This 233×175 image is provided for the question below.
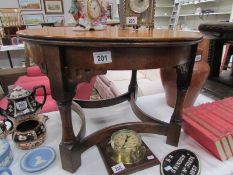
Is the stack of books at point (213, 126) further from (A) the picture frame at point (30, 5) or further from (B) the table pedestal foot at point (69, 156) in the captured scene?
(A) the picture frame at point (30, 5)

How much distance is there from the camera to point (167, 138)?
83 cm

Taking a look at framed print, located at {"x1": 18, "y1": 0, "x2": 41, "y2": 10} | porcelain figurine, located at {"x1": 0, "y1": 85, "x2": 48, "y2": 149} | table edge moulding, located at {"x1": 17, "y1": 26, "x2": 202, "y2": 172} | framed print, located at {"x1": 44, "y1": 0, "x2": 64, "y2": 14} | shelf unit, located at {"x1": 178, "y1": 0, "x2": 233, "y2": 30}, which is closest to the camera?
table edge moulding, located at {"x1": 17, "y1": 26, "x2": 202, "y2": 172}

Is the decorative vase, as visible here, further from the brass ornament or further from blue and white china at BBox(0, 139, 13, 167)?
blue and white china at BBox(0, 139, 13, 167)

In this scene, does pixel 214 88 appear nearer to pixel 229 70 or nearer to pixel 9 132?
pixel 229 70

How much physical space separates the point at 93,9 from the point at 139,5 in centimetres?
21

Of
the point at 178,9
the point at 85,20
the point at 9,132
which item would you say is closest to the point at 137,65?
the point at 85,20

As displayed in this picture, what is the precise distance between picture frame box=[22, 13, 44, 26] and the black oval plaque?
13.6 feet

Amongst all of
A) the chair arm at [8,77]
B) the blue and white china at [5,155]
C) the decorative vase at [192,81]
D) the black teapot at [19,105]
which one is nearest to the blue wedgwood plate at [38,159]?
the blue and white china at [5,155]

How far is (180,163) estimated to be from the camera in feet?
2.33

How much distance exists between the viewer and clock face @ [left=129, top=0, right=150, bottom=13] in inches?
30.7

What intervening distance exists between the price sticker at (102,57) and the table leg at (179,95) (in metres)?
0.29

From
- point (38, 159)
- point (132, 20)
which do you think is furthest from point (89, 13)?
point (38, 159)

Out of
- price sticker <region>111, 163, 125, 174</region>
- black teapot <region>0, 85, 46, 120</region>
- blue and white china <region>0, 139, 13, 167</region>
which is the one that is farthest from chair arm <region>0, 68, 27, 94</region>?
price sticker <region>111, 163, 125, 174</region>

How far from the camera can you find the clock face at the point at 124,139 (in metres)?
0.72
